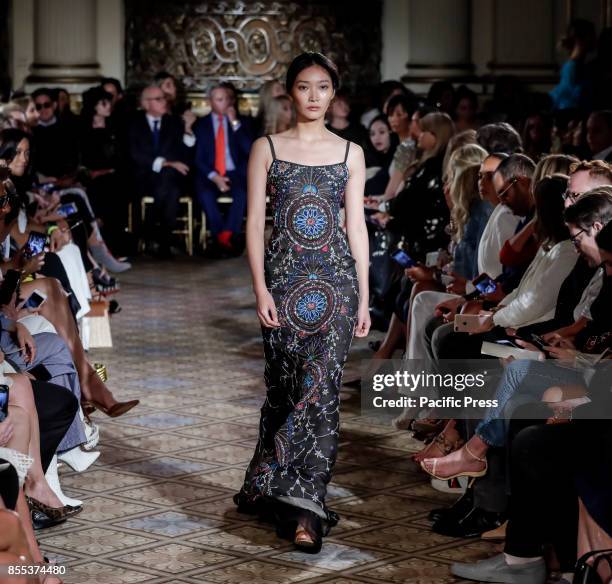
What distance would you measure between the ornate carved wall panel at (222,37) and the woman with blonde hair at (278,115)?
2001mm

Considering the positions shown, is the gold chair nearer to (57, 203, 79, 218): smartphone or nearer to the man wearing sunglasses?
the man wearing sunglasses

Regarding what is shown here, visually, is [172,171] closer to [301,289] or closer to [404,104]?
[404,104]

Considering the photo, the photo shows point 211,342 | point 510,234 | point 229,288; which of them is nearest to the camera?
point 510,234

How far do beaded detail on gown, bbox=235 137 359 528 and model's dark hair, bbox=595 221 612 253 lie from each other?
35.3 inches

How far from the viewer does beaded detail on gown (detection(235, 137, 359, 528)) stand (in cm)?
480

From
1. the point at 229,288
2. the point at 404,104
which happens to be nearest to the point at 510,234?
the point at 404,104

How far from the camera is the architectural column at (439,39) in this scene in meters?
14.6

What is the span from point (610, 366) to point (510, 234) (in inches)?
69.6

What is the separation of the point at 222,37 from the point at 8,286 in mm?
9571

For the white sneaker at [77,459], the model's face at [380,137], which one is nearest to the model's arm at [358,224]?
the white sneaker at [77,459]

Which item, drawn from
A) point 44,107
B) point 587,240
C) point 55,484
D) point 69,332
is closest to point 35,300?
point 69,332

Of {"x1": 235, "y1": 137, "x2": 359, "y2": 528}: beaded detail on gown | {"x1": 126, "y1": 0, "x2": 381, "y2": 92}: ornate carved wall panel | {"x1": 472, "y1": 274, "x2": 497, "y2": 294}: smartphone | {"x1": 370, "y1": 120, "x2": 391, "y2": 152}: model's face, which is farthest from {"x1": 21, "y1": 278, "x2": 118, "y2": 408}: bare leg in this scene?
{"x1": 126, "y1": 0, "x2": 381, "y2": 92}: ornate carved wall panel

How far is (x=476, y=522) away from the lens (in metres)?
4.90

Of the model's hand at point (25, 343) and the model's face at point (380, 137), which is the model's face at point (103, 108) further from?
the model's hand at point (25, 343)
